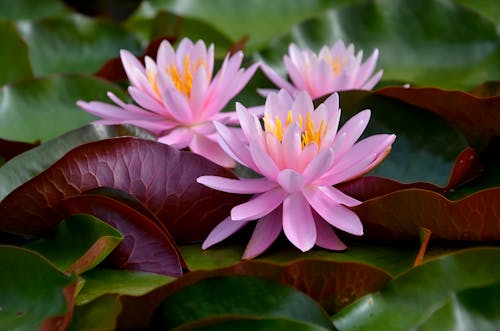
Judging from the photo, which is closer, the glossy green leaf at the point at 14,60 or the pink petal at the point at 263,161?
the pink petal at the point at 263,161

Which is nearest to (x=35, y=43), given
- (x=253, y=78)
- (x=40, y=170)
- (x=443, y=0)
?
(x=253, y=78)

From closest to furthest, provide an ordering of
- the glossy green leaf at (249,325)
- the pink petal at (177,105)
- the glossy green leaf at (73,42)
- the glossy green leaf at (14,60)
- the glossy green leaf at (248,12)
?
1. the glossy green leaf at (249,325)
2. the pink petal at (177,105)
3. the glossy green leaf at (14,60)
4. the glossy green leaf at (73,42)
5. the glossy green leaf at (248,12)

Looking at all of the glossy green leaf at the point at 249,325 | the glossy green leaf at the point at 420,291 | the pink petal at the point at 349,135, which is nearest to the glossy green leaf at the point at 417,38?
the pink petal at the point at 349,135

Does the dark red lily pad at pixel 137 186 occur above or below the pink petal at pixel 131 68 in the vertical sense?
below

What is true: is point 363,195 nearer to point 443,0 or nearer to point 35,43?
point 443,0

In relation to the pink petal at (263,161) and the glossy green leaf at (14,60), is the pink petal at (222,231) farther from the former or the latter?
the glossy green leaf at (14,60)

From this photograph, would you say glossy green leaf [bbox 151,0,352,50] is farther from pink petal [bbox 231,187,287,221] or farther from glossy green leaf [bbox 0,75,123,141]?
pink petal [bbox 231,187,287,221]

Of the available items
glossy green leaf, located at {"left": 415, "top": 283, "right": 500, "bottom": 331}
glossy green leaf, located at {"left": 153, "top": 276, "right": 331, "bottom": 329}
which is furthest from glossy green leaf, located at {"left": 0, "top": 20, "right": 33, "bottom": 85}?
glossy green leaf, located at {"left": 415, "top": 283, "right": 500, "bottom": 331}
